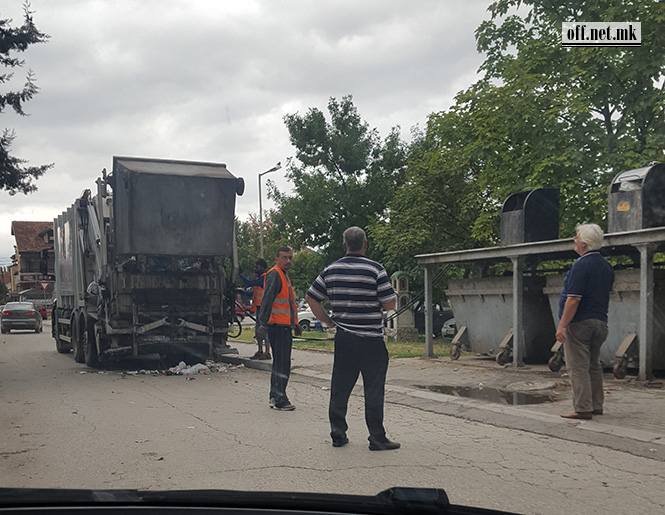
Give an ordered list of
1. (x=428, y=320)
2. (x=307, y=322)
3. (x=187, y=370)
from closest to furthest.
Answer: (x=187, y=370) < (x=428, y=320) < (x=307, y=322)

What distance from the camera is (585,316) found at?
23.7 feet

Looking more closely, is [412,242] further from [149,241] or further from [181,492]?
[181,492]

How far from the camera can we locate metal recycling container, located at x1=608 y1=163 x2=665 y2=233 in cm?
1091

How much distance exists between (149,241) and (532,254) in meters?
6.50

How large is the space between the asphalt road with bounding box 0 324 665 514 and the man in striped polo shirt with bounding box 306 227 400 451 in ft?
0.95

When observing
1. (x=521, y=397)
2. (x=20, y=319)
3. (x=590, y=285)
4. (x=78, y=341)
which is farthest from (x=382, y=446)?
(x=20, y=319)

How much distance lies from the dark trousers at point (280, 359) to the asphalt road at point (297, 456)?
0.78 ft

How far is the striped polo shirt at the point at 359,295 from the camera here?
6.25m

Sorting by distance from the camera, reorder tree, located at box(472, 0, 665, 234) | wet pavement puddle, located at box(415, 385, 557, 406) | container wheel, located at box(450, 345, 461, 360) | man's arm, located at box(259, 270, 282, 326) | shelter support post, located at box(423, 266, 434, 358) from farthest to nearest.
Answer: tree, located at box(472, 0, 665, 234) → shelter support post, located at box(423, 266, 434, 358) → container wheel, located at box(450, 345, 461, 360) → wet pavement puddle, located at box(415, 385, 557, 406) → man's arm, located at box(259, 270, 282, 326)

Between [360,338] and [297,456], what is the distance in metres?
1.09

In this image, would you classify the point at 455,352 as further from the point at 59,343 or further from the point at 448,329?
the point at 448,329

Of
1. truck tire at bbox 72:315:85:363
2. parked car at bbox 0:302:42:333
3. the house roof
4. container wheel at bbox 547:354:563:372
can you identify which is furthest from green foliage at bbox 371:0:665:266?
the house roof

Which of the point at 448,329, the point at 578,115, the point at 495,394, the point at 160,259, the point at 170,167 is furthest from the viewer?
the point at 448,329

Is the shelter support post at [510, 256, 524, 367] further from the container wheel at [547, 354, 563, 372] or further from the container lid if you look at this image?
the container lid
